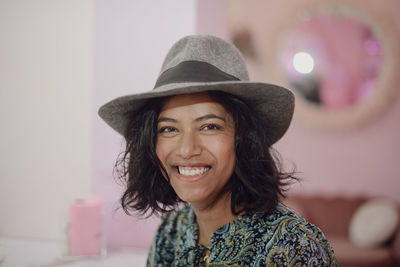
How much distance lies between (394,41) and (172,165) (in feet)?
9.39

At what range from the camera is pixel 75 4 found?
1149 millimetres

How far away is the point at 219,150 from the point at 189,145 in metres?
0.08

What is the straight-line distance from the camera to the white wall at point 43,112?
1.07m

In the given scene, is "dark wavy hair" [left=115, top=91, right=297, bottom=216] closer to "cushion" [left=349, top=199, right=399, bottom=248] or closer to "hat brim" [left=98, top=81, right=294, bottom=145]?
"hat brim" [left=98, top=81, right=294, bottom=145]

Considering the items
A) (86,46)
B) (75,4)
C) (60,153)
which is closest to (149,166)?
(60,153)

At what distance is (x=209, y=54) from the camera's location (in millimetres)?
934

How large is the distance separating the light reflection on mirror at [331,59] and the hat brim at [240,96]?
2.45m

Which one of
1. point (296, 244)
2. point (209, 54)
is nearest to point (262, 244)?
point (296, 244)

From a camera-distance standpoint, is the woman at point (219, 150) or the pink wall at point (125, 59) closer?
the woman at point (219, 150)

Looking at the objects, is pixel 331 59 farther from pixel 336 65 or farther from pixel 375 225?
pixel 375 225

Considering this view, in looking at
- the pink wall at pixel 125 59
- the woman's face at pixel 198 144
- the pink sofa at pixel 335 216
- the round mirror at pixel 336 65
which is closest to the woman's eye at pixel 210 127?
the woman's face at pixel 198 144

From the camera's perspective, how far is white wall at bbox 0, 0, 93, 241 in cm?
107

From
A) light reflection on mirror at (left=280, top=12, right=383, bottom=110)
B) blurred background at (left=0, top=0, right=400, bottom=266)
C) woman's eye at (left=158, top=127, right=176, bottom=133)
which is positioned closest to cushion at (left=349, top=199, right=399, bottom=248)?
light reflection on mirror at (left=280, top=12, right=383, bottom=110)

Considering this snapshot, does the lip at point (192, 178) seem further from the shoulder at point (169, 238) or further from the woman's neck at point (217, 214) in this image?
the shoulder at point (169, 238)
